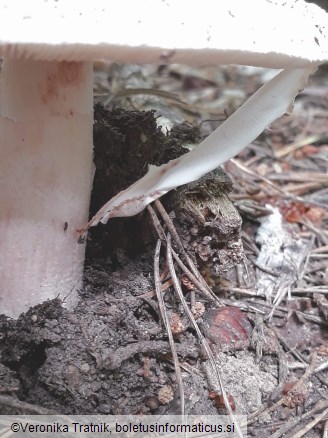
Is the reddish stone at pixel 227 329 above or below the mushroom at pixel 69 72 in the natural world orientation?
below

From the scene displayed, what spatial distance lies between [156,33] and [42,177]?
→ 59 centimetres

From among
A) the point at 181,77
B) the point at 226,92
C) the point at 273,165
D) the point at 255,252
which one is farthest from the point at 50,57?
the point at 181,77

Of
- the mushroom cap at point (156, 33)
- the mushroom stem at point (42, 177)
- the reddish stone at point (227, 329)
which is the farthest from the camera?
the reddish stone at point (227, 329)

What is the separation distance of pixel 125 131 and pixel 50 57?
82 cm

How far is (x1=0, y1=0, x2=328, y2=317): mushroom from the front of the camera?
94cm

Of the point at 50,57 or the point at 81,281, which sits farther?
the point at 81,281

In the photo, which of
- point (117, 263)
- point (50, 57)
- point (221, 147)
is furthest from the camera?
point (117, 263)

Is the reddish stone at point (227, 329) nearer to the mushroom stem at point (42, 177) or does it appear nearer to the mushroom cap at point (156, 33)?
the mushroom stem at point (42, 177)

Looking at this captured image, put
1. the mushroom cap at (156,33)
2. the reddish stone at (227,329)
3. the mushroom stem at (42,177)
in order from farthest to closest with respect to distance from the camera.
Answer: the reddish stone at (227,329) < the mushroom stem at (42,177) < the mushroom cap at (156,33)

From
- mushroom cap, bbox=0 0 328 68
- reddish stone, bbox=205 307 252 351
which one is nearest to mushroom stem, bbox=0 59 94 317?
mushroom cap, bbox=0 0 328 68

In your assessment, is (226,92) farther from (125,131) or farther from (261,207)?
(125,131)

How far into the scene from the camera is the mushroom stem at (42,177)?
1312 mm

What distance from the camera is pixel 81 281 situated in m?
1.58

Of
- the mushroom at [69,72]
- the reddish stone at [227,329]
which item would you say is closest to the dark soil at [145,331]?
the reddish stone at [227,329]
